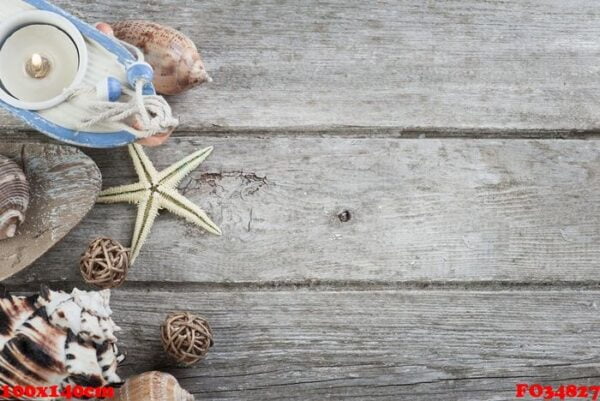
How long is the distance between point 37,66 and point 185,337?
1.22 ft

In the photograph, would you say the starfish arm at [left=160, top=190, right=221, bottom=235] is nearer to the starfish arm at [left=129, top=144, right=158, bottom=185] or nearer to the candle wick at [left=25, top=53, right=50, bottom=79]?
the starfish arm at [left=129, top=144, right=158, bottom=185]

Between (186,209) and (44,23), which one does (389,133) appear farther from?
(44,23)

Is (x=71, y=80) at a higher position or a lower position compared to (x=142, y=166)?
higher

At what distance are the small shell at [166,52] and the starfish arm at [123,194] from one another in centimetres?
14

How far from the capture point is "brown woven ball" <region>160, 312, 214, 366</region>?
86cm

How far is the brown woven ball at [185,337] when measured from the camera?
862 mm

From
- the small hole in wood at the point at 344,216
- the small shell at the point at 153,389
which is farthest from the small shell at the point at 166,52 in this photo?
the small shell at the point at 153,389

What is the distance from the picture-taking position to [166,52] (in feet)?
2.96

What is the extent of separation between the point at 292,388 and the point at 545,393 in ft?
1.15

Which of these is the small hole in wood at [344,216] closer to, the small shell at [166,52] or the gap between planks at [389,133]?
the gap between planks at [389,133]

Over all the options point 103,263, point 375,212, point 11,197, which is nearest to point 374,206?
point 375,212

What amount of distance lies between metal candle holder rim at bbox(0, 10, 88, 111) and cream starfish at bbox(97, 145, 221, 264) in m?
0.14

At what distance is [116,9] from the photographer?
0.97 meters

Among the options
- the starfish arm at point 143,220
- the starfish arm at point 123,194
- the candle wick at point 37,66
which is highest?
the candle wick at point 37,66
